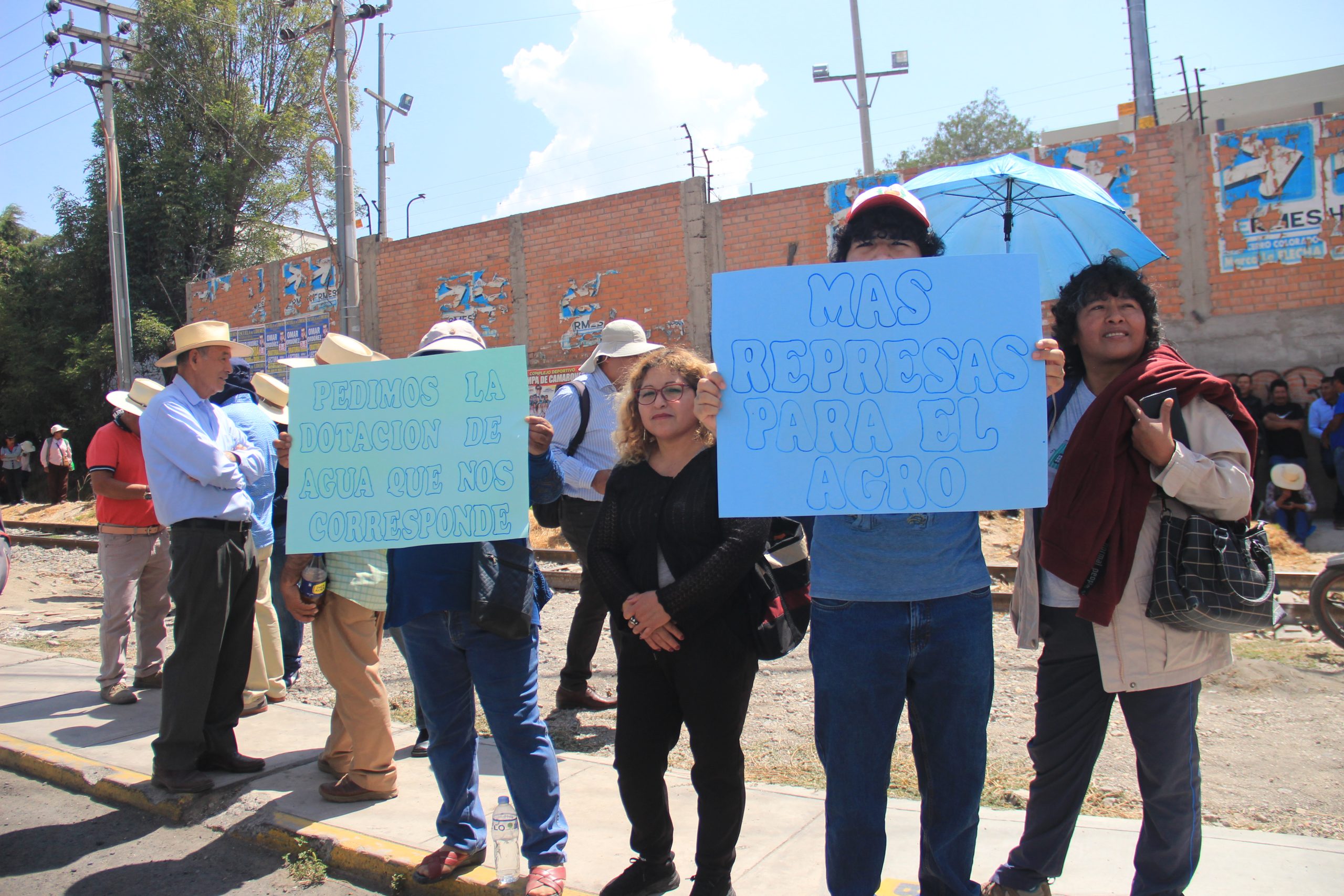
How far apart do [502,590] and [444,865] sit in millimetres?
1132

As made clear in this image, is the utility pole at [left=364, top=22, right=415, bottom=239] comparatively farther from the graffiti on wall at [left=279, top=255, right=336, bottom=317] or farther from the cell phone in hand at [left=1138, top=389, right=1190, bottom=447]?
the cell phone in hand at [left=1138, top=389, right=1190, bottom=447]

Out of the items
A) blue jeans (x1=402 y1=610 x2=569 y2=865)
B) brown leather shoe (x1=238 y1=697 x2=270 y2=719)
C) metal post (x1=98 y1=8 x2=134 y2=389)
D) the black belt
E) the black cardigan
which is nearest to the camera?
the black cardigan

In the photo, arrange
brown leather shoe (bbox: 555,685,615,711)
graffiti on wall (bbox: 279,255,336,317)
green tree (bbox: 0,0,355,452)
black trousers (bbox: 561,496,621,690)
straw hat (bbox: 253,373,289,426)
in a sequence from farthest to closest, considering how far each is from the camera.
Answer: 1. green tree (bbox: 0,0,355,452)
2. graffiti on wall (bbox: 279,255,336,317)
3. straw hat (bbox: 253,373,289,426)
4. brown leather shoe (bbox: 555,685,615,711)
5. black trousers (bbox: 561,496,621,690)

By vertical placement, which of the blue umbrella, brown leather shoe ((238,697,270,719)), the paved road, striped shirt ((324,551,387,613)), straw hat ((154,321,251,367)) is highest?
the blue umbrella

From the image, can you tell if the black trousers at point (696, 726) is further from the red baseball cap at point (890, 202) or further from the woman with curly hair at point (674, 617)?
the red baseball cap at point (890, 202)

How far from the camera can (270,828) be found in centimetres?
413

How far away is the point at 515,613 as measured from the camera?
131 inches

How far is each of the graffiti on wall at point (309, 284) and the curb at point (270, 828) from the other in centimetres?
1730

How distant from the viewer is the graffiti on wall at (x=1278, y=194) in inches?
447

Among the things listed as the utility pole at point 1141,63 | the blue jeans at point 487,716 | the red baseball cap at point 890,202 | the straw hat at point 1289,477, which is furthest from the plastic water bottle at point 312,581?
the utility pole at point 1141,63

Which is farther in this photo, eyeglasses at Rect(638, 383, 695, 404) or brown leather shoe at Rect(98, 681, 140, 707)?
brown leather shoe at Rect(98, 681, 140, 707)

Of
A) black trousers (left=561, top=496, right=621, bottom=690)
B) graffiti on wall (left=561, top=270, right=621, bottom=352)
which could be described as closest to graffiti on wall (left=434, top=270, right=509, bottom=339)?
graffiti on wall (left=561, top=270, right=621, bottom=352)

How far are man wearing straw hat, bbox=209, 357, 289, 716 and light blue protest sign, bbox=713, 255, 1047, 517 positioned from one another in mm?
3421

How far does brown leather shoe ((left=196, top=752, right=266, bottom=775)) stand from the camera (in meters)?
4.71
